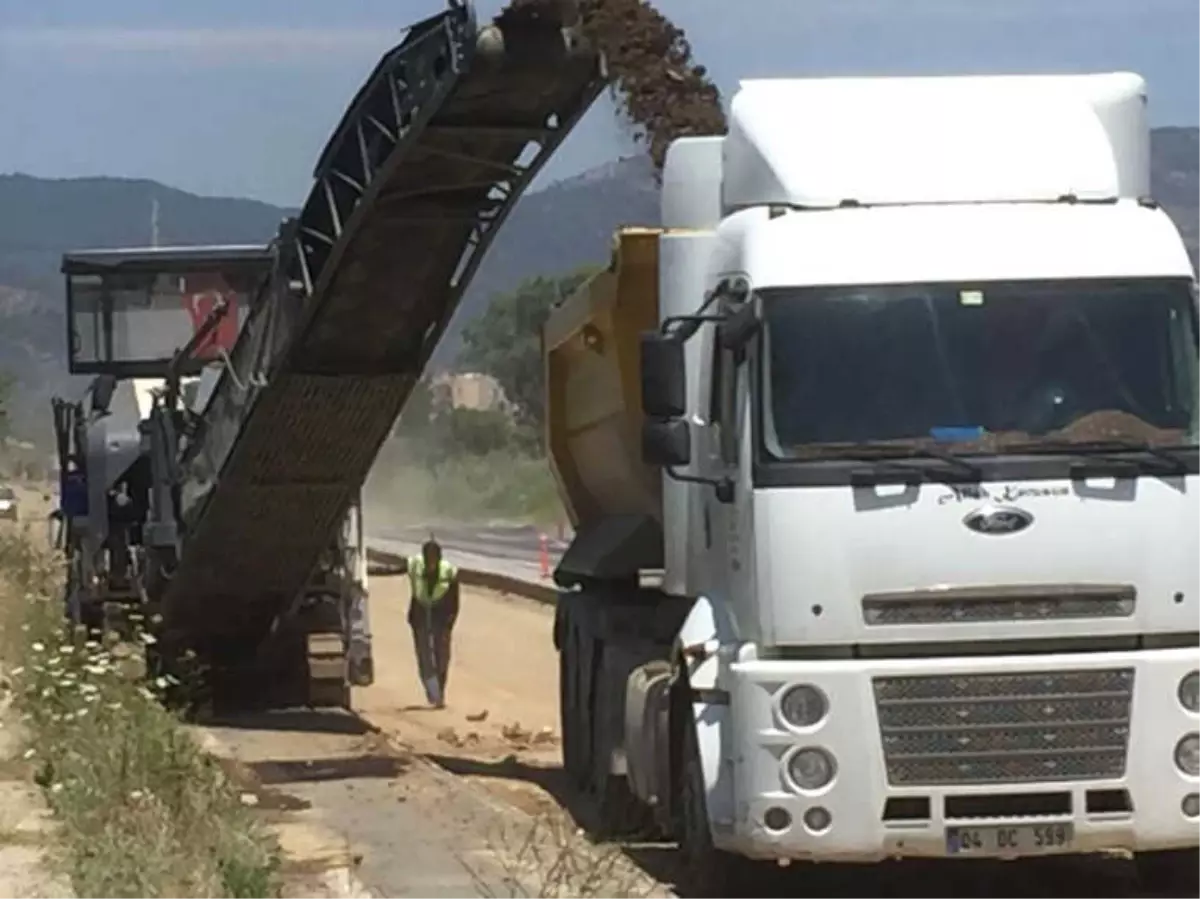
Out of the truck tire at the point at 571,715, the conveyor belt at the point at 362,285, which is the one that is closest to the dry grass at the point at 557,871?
the truck tire at the point at 571,715

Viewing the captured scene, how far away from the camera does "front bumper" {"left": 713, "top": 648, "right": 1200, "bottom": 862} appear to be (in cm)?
1059

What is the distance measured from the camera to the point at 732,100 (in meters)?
12.2

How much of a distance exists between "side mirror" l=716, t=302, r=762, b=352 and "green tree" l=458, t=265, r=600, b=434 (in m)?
93.7

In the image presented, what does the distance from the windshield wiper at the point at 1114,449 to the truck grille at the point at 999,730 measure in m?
0.87

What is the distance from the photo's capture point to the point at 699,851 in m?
11.4

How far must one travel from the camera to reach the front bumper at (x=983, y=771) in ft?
34.8

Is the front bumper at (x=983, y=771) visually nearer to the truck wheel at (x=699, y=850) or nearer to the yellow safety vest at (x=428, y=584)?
the truck wheel at (x=699, y=850)

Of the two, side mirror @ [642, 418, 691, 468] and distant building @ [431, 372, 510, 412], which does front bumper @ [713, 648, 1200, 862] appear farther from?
distant building @ [431, 372, 510, 412]

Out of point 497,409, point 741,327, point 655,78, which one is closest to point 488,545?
point 655,78

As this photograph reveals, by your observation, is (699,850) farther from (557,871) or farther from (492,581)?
(492,581)

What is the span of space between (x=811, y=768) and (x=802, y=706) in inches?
10.1

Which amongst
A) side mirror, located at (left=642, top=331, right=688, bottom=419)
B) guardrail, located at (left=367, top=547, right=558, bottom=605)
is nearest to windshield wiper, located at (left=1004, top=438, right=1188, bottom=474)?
side mirror, located at (left=642, top=331, right=688, bottom=419)

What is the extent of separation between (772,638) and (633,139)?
557cm

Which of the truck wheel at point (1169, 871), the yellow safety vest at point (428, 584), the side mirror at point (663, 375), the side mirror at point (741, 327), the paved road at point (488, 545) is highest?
the side mirror at point (741, 327)
